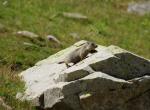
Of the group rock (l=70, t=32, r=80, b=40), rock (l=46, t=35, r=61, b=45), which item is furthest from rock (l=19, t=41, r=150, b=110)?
rock (l=70, t=32, r=80, b=40)

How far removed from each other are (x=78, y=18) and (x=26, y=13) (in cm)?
387

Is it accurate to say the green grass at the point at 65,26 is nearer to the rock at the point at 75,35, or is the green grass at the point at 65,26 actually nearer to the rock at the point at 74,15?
the rock at the point at 75,35

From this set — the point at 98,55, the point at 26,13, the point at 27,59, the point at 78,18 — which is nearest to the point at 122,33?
the point at 78,18

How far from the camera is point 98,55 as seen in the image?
1716 centimetres

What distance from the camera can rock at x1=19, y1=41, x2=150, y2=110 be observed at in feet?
51.6

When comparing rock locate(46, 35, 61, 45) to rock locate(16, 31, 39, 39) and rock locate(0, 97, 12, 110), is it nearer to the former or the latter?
rock locate(16, 31, 39, 39)

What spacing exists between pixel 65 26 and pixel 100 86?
16930 millimetres

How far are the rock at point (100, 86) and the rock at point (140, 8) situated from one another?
2272cm

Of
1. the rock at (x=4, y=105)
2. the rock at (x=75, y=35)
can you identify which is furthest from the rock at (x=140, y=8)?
the rock at (x=4, y=105)

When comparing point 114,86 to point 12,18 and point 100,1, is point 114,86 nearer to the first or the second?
point 12,18

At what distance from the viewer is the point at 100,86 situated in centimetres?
1573

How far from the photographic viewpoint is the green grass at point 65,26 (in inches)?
970

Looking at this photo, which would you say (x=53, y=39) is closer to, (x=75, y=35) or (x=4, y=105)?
(x=75, y=35)

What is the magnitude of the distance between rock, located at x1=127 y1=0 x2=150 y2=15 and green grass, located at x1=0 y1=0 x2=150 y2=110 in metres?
0.67
